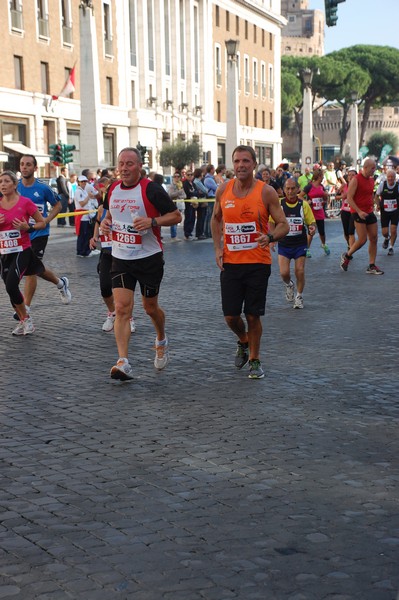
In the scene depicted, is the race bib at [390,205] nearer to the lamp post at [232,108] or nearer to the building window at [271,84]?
the lamp post at [232,108]

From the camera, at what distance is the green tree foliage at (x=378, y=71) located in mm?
103938

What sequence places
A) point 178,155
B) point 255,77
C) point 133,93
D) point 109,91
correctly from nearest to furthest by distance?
point 109,91, point 178,155, point 133,93, point 255,77

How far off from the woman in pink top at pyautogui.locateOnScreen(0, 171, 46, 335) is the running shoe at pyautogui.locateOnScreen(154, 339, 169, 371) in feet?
7.60

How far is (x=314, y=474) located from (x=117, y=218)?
331cm

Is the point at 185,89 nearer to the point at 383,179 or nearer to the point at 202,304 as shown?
the point at 383,179

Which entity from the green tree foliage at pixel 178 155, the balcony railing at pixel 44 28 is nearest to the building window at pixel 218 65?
the green tree foliage at pixel 178 155

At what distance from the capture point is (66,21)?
50156mm

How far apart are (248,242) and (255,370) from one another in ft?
3.19

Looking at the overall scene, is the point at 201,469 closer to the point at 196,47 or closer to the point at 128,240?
the point at 128,240

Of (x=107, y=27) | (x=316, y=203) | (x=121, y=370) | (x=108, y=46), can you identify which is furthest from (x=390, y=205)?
(x=107, y=27)

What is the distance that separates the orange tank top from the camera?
25.3 feet

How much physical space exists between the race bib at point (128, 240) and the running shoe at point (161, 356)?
2.74ft

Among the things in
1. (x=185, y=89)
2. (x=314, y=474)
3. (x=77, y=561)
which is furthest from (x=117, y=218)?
(x=185, y=89)

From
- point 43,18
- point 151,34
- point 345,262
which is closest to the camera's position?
point 345,262
